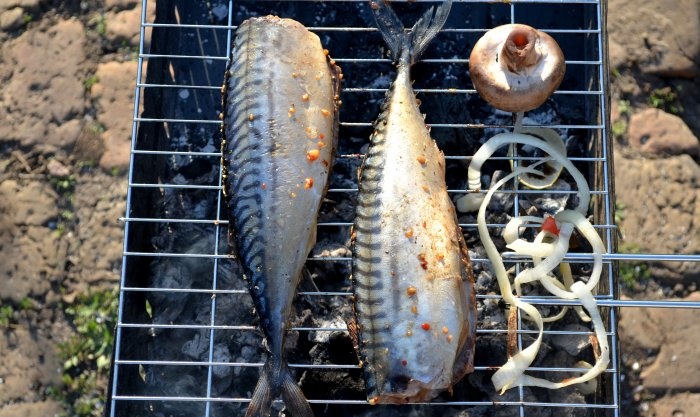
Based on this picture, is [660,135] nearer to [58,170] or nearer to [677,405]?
[677,405]

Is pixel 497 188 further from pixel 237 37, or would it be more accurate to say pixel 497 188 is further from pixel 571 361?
pixel 237 37

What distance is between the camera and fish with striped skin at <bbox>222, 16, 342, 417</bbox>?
3850 mm

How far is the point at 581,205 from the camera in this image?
410 cm

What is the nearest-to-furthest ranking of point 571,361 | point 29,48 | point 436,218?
point 436,218
point 571,361
point 29,48

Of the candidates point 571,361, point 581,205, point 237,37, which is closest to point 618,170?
point 581,205

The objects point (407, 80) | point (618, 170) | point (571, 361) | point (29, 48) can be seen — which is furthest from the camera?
point (29, 48)

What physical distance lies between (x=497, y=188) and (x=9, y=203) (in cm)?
323

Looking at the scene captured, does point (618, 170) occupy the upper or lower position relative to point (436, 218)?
upper

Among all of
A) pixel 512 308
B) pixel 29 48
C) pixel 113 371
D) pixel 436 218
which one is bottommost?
pixel 113 371

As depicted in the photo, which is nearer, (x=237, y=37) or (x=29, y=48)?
(x=237, y=37)

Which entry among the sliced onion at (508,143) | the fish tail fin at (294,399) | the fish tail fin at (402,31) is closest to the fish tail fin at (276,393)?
the fish tail fin at (294,399)

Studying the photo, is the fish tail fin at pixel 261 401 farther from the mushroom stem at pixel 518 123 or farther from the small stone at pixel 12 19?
the small stone at pixel 12 19

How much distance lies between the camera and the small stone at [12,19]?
517cm

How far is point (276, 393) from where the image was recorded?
3.83 m
